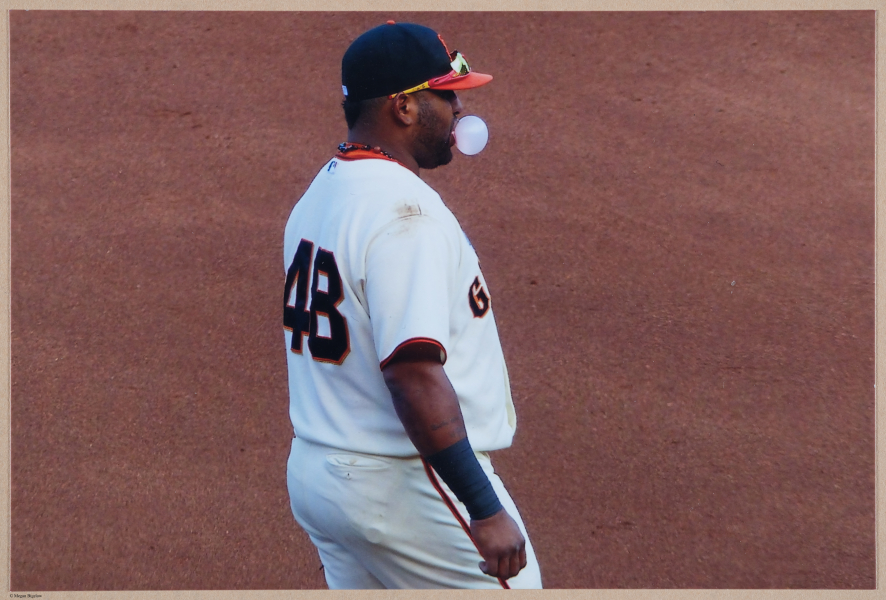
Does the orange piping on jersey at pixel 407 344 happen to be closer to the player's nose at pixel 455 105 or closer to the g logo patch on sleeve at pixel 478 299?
the g logo patch on sleeve at pixel 478 299

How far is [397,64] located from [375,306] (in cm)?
54

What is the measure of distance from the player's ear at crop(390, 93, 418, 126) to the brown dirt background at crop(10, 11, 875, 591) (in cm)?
201

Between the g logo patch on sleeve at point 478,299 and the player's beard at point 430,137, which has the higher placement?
the player's beard at point 430,137

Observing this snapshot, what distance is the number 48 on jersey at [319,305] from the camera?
1.71m

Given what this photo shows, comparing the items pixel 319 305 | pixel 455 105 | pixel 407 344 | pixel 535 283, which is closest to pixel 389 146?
pixel 455 105

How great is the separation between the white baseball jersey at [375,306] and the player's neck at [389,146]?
6 cm

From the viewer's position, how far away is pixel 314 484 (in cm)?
177

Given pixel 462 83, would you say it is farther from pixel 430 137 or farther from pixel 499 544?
pixel 499 544

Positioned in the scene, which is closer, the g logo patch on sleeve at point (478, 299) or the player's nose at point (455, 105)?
the g logo patch on sleeve at point (478, 299)

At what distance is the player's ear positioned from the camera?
183cm

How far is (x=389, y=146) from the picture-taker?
185cm

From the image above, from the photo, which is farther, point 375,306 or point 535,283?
point 535,283

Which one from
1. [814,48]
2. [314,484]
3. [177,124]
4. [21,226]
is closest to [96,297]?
[21,226]

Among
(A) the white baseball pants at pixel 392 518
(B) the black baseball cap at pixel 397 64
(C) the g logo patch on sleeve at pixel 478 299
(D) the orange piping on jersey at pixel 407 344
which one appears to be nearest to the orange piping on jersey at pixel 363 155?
(B) the black baseball cap at pixel 397 64
